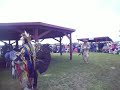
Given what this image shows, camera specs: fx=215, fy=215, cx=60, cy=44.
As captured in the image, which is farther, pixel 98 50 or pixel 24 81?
Result: pixel 98 50

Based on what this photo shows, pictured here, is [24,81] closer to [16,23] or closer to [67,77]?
[67,77]

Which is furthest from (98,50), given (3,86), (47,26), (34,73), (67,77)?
(34,73)

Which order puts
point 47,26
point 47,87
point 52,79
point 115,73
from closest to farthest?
point 47,87, point 52,79, point 115,73, point 47,26

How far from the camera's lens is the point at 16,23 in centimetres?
1453

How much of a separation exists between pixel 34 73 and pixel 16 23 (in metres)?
8.17

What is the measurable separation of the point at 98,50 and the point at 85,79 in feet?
89.1

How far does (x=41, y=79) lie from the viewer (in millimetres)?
11055

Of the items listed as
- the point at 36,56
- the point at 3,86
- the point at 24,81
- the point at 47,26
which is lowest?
the point at 3,86

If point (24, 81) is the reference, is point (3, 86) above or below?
below

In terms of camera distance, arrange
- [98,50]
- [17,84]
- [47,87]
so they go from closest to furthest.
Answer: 1. [47,87]
2. [17,84]
3. [98,50]

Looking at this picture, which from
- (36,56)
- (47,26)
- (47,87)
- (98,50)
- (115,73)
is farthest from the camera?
(98,50)

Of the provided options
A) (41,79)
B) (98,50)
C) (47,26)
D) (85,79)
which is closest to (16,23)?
(47,26)

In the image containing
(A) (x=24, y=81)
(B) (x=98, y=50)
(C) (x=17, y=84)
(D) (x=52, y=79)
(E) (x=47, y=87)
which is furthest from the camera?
(B) (x=98, y=50)

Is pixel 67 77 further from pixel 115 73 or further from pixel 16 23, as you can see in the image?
pixel 16 23
